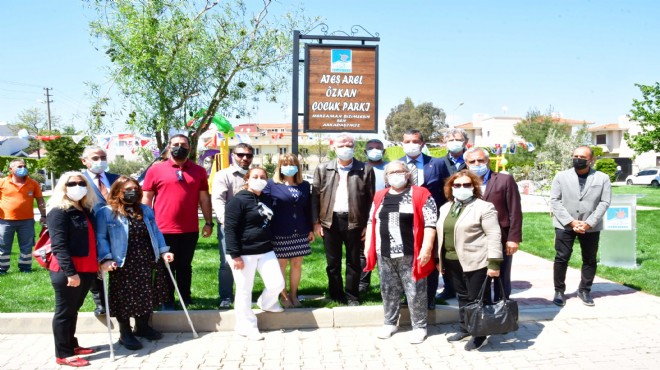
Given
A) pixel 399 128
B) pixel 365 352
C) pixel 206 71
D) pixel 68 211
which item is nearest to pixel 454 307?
pixel 365 352

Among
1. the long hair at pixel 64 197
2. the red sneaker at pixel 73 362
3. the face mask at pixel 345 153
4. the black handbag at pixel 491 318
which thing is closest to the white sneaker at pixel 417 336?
the black handbag at pixel 491 318

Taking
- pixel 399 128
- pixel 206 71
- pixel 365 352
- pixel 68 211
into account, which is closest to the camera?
pixel 68 211

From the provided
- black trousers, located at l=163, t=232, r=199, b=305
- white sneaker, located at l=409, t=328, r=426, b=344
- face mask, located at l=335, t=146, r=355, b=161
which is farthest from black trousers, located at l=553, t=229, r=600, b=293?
black trousers, located at l=163, t=232, r=199, b=305

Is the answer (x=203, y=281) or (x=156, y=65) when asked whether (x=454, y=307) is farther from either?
(x=156, y=65)

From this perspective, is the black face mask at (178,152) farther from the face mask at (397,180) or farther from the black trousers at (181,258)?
the face mask at (397,180)

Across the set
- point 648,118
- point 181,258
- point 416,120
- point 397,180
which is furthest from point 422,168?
point 416,120

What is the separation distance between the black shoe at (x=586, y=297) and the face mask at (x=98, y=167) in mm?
5893

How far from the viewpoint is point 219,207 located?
6094 mm

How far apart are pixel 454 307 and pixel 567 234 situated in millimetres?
1760

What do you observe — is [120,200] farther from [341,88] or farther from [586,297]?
[586,297]

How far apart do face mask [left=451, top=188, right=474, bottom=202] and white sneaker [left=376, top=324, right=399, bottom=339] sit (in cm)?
153

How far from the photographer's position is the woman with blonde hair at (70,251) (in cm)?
488

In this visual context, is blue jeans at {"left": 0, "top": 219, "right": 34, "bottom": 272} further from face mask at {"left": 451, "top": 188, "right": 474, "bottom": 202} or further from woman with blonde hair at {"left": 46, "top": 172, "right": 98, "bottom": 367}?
face mask at {"left": 451, "top": 188, "right": 474, "bottom": 202}

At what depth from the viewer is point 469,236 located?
5.34m
